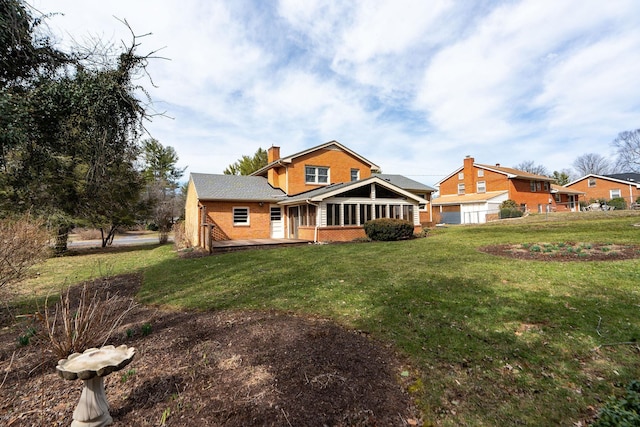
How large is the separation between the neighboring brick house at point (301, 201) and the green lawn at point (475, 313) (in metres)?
6.59

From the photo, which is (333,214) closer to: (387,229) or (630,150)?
(387,229)

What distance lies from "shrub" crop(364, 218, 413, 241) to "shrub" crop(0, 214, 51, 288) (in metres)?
13.4

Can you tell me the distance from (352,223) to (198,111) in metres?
10.2

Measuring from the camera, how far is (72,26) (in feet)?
13.6

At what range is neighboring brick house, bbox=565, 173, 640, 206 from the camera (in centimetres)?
3641

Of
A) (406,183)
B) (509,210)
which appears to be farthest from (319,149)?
(509,210)

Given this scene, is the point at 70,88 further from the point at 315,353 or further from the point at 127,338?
the point at 315,353

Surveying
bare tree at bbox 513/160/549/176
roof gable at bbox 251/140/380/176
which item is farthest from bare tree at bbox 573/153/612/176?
roof gable at bbox 251/140/380/176

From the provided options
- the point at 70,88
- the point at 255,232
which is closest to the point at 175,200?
the point at 255,232

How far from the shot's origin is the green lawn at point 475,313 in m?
2.97

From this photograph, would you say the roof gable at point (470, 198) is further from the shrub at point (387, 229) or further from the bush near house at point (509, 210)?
the shrub at point (387, 229)

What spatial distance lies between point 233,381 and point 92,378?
50.6 inches

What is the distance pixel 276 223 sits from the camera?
19.8 meters

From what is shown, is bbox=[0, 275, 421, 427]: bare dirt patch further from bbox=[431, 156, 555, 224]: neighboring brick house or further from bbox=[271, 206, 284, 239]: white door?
bbox=[431, 156, 555, 224]: neighboring brick house
